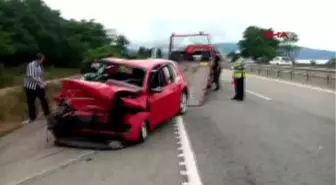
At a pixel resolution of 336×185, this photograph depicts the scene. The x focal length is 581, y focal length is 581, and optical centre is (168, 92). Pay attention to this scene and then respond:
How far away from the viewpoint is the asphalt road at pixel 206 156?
7.82 m

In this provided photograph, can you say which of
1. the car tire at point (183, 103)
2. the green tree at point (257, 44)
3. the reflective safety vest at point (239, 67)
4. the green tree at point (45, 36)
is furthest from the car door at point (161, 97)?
the green tree at point (257, 44)

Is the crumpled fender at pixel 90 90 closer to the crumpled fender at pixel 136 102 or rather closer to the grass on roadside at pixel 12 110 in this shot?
the crumpled fender at pixel 136 102

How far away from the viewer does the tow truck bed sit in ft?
64.5

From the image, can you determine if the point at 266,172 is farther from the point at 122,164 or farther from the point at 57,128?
the point at 57,128

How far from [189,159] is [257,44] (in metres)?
114

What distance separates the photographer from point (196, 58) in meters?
24.9

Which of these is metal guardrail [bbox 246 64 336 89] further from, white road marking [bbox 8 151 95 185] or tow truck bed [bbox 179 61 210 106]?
white road marking [bbox 8 151 95 185]

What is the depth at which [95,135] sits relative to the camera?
1075 cm

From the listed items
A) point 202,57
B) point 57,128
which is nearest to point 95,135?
point 57,128

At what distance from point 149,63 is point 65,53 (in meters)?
44.3

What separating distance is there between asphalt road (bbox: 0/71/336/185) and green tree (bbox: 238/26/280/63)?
107 metres

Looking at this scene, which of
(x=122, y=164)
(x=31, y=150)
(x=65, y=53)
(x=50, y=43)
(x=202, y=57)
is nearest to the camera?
(x=122, y=164)

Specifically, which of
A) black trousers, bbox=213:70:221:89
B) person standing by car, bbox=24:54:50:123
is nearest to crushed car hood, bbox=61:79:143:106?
person standing by car, bbox=24:54:50:123

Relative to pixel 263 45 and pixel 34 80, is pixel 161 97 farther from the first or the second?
pixel 263 45
